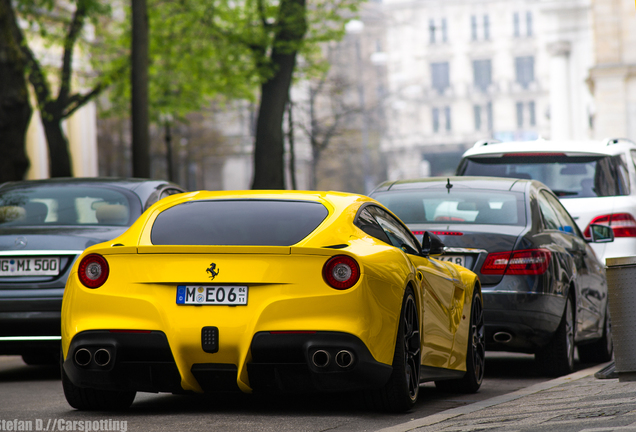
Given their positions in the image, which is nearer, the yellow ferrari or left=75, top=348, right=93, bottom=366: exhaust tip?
the yellow ferrari

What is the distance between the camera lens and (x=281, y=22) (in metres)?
26.2

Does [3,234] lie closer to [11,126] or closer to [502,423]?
[502,423]

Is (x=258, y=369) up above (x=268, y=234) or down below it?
below

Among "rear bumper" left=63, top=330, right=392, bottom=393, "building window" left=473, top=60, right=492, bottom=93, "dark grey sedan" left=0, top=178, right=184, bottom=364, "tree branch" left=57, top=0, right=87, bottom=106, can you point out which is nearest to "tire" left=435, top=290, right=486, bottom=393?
"rear bumper" left=63, top=330, right=392, bottom=393

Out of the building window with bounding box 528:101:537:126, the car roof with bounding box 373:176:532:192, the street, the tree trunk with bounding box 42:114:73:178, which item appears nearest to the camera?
the street

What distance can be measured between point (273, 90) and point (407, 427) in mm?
20262

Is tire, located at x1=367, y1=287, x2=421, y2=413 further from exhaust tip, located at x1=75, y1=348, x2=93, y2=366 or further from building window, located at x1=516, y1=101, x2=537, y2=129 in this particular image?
building window, located at x1=516, y1=101, x2=537, y2=129

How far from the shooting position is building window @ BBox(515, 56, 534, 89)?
401 feet

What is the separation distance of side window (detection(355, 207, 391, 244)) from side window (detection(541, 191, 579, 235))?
3283 mm

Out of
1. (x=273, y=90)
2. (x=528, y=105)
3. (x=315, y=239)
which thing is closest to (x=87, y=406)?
(x=315, y=239)

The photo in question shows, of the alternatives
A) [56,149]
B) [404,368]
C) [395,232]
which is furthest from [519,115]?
[404,368]

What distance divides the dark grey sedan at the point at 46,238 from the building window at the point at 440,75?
11725 centimetres

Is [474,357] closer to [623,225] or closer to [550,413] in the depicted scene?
[550,413]

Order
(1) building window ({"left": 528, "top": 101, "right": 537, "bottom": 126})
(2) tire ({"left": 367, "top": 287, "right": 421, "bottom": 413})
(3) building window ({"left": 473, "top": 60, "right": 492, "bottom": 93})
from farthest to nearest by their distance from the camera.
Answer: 1. (3) building window ({"left": 473, "top": 60, "right": 492, "bottom": 93})
2. (1) building window ({"left": 528, "top": 101, "right": 537, "bottom": 126})
3. (2) tire ({"left": 367, "top": 287, "right": 421, "bottom": 413})
